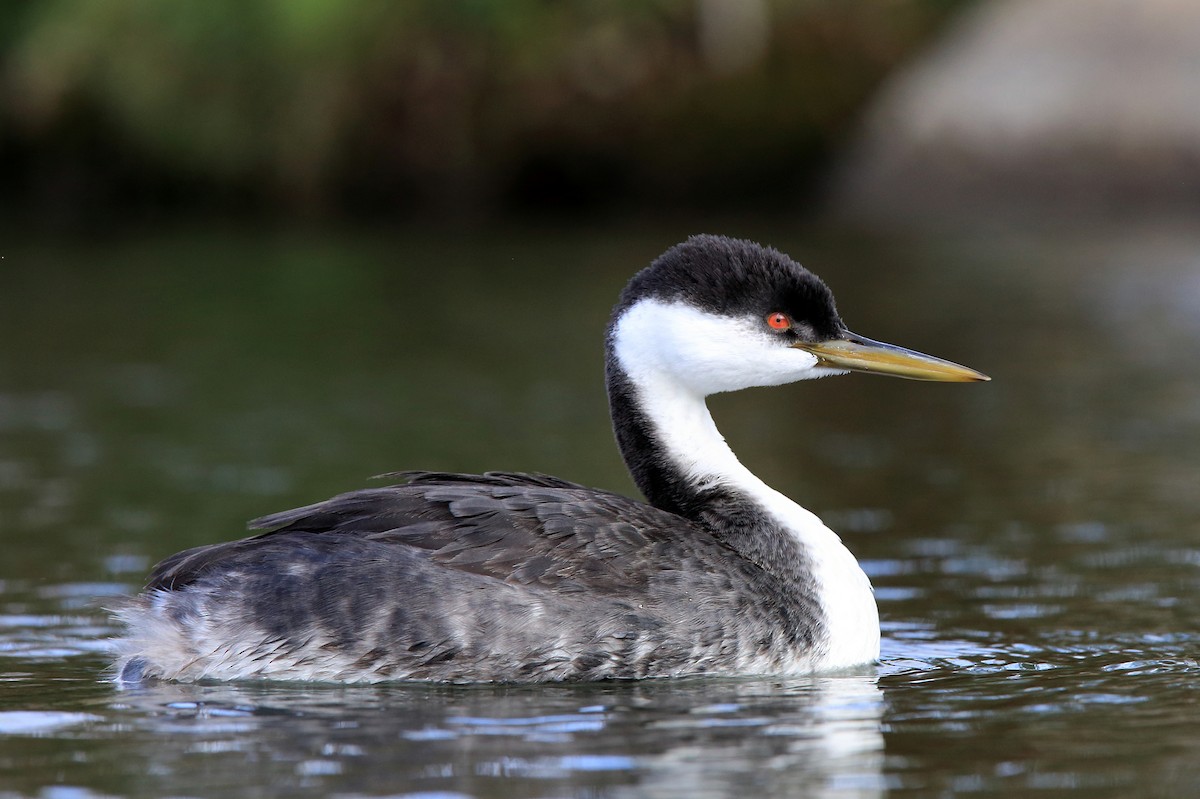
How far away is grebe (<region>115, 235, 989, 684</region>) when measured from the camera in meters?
7.02

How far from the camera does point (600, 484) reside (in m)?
11.6

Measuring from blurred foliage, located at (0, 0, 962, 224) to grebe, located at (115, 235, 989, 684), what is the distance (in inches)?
1050

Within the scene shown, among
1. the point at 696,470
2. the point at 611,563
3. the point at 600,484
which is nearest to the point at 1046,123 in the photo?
the point at 600,484

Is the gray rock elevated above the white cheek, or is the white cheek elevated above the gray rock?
the gray rock

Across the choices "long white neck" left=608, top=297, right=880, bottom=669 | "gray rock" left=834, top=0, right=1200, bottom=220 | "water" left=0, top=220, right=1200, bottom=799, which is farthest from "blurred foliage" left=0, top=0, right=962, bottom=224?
"long white neck" left=608, top=297, right=880, bottom=669

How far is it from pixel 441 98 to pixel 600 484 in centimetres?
2492

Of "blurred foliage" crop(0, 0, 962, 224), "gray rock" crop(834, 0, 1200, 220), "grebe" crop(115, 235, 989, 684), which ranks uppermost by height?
"blurred foliage" crop(0, 0, 962, 224)

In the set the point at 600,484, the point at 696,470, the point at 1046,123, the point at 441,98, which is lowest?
the point at 696,470

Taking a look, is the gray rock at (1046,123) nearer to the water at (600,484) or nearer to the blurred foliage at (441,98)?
the blurred foliage at (441,98)

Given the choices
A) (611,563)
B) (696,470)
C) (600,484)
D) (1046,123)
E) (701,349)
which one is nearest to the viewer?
(611,563)

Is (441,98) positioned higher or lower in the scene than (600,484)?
higher

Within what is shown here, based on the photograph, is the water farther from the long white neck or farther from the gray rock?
the gray rock

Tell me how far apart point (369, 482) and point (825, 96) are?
23.9 metres

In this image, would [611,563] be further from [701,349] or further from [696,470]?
[701,349]
